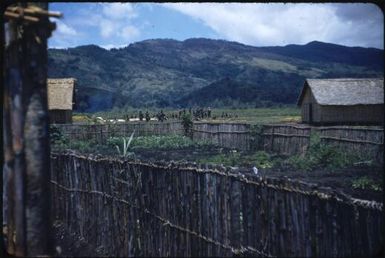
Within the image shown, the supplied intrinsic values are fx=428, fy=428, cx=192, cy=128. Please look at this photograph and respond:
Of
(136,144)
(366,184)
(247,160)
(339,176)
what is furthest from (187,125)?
(366,184)

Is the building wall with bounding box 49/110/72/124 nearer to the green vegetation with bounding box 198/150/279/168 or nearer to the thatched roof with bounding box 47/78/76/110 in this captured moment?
the thatched roof with bounding box 47/78/76/110

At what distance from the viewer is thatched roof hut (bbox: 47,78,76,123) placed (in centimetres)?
2766

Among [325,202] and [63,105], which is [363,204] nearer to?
[325,202]

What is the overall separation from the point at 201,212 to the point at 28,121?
324cm

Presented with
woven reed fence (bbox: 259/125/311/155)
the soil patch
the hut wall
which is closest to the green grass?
→ woven reed fence (bbox: 259/125/311/155)

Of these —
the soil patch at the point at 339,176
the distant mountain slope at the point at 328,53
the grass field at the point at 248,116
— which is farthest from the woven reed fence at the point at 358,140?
the distant mountain slope at the point at 328,53

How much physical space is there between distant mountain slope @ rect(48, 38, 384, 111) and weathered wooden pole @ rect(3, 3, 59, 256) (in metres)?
61.7

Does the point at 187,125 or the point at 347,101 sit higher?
the point at 347,101

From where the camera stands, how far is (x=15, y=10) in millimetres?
3117

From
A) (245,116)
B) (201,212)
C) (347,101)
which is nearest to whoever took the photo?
(201,212)

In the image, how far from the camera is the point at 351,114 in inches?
1184

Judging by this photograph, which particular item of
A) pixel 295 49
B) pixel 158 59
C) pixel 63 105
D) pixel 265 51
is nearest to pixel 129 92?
pixel 158 59

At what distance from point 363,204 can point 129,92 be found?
321 ft

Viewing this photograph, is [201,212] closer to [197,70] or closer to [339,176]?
[339,176]
